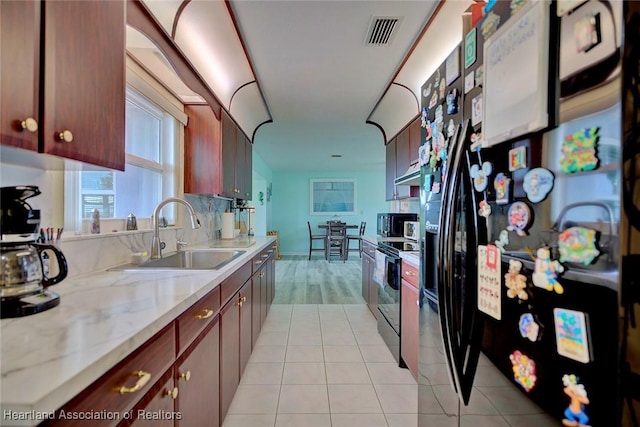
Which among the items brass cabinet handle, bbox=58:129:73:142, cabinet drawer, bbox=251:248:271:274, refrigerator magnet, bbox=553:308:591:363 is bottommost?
cabinet drawer, bbox=251:248:271:274

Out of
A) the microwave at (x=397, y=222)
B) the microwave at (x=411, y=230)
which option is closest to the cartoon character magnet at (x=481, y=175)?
the microwave at (x=411, y=230)

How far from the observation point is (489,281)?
857 mm

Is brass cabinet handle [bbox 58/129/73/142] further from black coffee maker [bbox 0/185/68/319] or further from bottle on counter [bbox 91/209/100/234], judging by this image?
bottle on counter [bbox 91/209/100/234]

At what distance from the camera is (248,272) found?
2186 mm

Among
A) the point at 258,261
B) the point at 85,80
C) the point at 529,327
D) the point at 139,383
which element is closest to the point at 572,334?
the point at 529,327

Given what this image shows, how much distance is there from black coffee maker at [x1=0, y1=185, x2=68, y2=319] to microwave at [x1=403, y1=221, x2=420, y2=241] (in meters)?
2.78

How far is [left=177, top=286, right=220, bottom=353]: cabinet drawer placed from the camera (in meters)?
1.01

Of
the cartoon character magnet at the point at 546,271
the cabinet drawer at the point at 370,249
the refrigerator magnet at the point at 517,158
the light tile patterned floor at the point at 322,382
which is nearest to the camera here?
the cartoon character magnet at the point at 546,271

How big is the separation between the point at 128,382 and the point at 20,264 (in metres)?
0.47

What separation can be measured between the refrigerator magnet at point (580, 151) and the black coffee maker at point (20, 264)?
137cm

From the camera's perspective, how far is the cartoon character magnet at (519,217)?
729 millimetres

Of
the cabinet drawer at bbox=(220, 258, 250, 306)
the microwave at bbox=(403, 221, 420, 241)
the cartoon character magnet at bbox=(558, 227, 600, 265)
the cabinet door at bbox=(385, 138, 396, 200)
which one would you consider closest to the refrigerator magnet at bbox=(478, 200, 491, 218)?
the cartoon character magnet at bbox=(558, 227, 600, 265)

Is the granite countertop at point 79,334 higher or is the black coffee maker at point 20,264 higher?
the black coffee maker at point 20,264

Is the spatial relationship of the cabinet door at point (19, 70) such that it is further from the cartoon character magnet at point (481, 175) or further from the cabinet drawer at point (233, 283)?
the cartoon character magnet at point (481, 175)
